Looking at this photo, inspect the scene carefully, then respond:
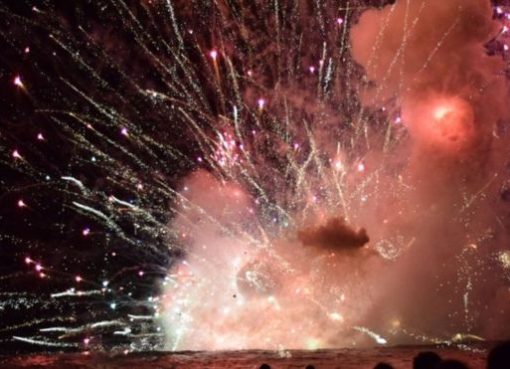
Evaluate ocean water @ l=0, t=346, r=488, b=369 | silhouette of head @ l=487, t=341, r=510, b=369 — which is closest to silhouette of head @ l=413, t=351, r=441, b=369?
silhouette of head @ l=487, t=341, r=510, b=369

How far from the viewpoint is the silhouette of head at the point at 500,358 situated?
2502mm

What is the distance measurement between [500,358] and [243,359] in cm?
852

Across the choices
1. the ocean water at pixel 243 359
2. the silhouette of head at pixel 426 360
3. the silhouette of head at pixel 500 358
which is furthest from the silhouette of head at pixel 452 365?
the ocean water at pixel 243 359

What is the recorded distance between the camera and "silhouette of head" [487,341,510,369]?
8.21 feet

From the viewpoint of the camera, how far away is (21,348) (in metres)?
22.8

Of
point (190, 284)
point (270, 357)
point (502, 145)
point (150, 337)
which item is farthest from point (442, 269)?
point (150, 337)

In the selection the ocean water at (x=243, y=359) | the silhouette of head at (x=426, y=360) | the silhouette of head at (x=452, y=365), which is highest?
the ocean water at (x=243, y=359)

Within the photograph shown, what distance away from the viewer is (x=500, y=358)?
251 cm

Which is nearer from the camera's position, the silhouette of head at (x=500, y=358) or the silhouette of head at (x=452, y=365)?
the silhouette of head at (x=500, y=358)

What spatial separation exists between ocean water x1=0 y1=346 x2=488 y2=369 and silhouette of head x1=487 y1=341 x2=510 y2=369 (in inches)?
283

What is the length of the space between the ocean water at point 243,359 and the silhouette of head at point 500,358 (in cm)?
718

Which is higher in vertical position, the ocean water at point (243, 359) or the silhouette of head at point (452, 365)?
the ocean water at point (243, 359)

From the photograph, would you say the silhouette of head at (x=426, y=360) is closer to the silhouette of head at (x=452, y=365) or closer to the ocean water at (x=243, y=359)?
the silhouette of head at (x=452, y=365)

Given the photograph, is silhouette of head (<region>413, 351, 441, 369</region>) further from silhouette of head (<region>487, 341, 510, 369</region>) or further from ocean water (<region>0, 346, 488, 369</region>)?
ocean water (<region>0, 346, 488, 369</region>)
